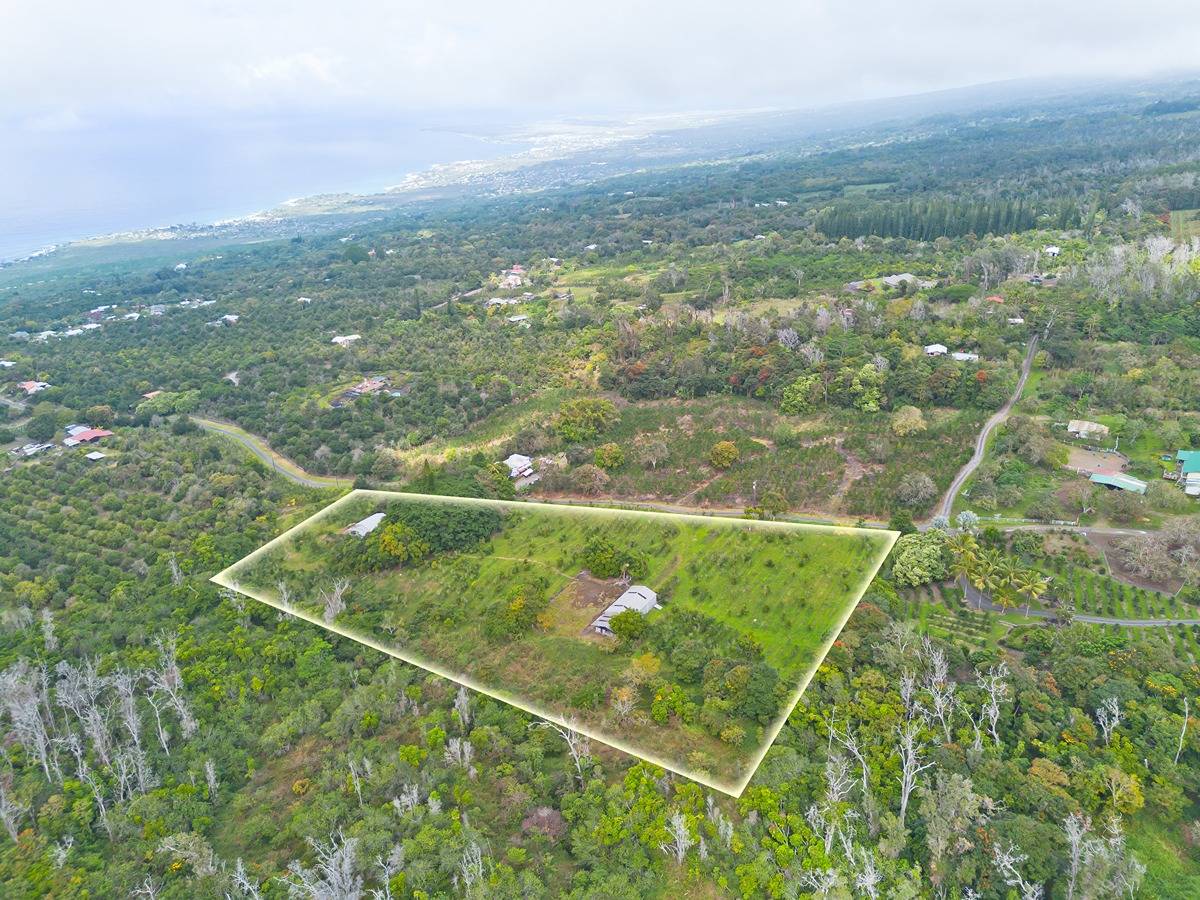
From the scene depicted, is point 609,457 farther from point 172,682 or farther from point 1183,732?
point 1183,732

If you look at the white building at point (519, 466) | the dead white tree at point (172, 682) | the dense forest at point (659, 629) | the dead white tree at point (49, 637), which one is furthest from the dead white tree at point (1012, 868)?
the dead white tree at point (49, 637)

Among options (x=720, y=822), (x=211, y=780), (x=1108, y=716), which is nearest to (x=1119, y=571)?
(x=1108, y=716)

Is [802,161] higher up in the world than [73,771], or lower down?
higher up

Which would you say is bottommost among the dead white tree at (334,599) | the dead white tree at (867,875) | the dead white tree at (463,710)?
the dead white tree at (867,875)

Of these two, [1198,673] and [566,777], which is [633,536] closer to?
[566,777]

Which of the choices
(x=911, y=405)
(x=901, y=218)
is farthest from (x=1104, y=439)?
(x=901, y=218)

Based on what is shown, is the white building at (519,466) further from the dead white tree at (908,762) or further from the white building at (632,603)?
the white building at (632,603)
